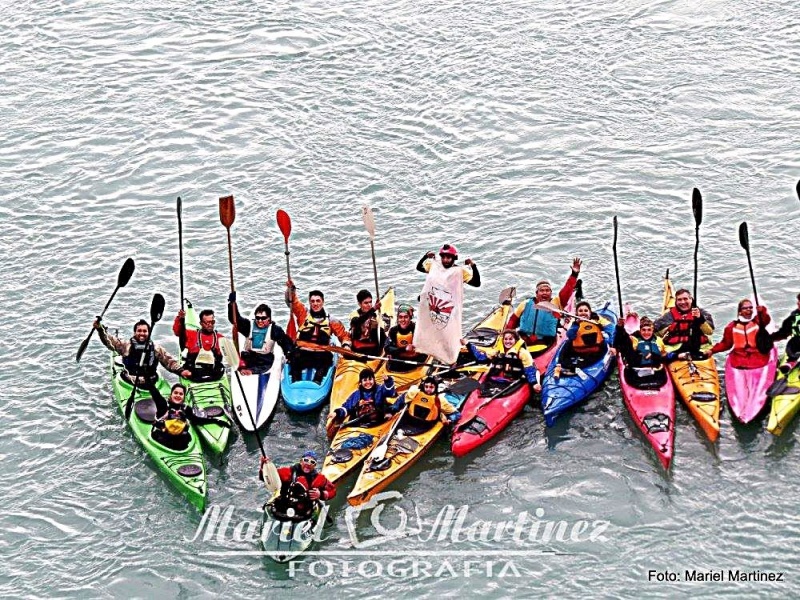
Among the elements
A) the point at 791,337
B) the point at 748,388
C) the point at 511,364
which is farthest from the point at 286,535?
the point at 791,337

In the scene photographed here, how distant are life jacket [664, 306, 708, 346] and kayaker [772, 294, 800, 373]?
3.03ft

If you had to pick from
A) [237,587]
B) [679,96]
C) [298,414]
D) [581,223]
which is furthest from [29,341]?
[679,96]

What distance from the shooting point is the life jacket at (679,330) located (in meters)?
17.4

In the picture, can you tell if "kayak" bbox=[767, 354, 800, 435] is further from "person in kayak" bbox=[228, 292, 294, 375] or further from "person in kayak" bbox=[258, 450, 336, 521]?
"person in kayak" bbox=[228, 292, 294, 375]

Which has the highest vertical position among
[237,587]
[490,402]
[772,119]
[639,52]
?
[639,52]

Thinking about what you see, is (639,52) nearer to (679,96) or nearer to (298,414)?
(679,96)

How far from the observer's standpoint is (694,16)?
27906mm

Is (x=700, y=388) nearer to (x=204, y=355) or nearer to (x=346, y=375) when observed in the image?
(x=346, y=375)

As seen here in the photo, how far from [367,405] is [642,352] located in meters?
3.34

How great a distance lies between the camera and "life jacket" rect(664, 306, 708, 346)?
57.2 feet

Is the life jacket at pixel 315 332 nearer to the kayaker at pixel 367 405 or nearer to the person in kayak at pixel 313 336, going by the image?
the person in kayak at pixel 313 336

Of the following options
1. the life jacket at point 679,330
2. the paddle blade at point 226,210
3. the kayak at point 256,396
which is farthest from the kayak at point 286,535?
the life jacket at point 679,330

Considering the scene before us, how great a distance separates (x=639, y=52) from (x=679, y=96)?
1.80 m

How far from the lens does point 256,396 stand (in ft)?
57.1
